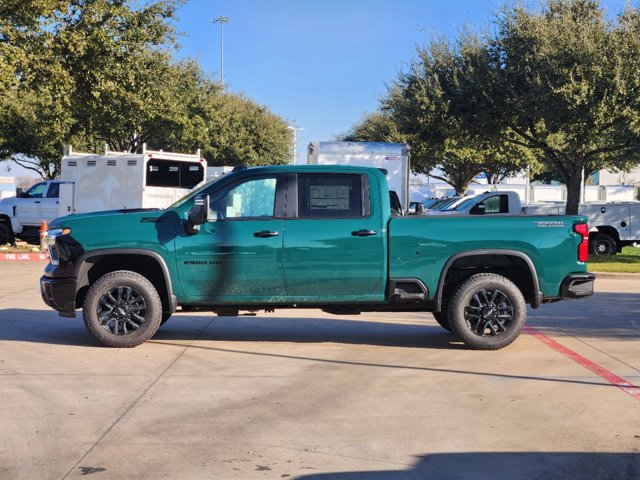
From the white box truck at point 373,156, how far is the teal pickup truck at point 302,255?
12.1 meters

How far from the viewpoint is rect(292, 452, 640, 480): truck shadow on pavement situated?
4.64 meters

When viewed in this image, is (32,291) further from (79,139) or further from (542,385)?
(79,139)

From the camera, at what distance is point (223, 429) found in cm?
557

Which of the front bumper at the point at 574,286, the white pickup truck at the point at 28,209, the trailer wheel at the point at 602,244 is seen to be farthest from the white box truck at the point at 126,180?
the front bumper at the point at 574,286

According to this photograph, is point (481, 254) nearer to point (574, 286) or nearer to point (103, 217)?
point (574, 286)

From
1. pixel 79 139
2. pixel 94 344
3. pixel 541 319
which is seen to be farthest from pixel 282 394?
pixel 79 139

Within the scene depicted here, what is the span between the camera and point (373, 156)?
2080 cm

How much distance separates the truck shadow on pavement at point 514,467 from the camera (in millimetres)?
4641

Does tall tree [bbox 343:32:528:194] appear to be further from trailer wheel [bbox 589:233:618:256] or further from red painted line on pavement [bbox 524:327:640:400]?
red painted line on pavement [bbox 524:327:640:400]

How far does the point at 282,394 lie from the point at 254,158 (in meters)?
47.8

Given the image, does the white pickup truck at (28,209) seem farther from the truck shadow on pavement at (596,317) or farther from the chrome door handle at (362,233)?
the chrome door handle at (362,233)

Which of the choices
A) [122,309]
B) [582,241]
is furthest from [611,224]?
[122,309]

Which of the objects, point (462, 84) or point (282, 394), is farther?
point (462, 84)

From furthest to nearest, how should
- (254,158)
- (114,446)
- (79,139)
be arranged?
1. (254,158)
2. (79,139)
3. (114,446)
